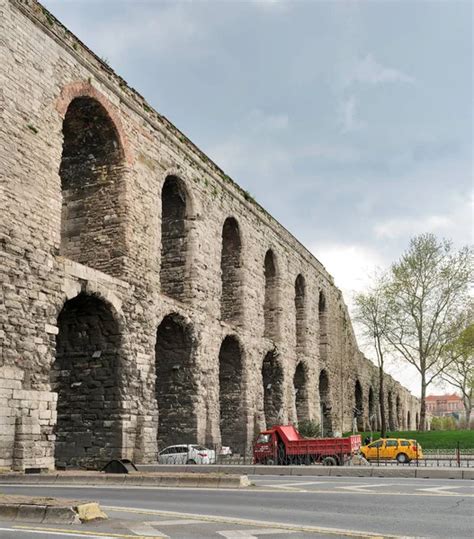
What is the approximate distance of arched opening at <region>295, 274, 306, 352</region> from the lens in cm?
3768

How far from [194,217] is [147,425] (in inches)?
318

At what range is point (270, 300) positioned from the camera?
1334 inches

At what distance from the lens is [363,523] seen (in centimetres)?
782

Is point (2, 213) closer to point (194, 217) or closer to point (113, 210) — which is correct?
point (113, 210)

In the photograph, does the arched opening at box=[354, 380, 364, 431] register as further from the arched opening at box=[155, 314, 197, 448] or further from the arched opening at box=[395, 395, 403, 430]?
the arched opening at box=[155, 314, 197, 448]

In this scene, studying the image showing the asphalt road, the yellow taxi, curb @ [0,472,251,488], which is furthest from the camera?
the yellow taxi

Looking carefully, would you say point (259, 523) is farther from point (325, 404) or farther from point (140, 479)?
point (325, 404)

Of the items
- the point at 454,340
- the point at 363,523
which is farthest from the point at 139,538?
the point at 454,340

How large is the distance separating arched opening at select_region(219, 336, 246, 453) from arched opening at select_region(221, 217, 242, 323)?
1.30 metres

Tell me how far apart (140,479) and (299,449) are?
10.9 m

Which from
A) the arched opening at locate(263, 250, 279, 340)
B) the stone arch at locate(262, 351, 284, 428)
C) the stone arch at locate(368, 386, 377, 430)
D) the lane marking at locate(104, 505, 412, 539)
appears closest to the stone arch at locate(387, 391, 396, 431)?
the stone arch at locate(368, 386, 377, 430)

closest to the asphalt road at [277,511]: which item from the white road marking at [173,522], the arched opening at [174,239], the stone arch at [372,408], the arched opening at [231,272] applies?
the white road marking at [173,522]

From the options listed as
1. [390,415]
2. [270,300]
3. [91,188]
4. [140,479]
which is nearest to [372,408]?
[390,415]

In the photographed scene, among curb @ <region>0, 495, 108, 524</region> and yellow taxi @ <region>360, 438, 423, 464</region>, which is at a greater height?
curb @ <region>0, 495, 108, 524</region>
